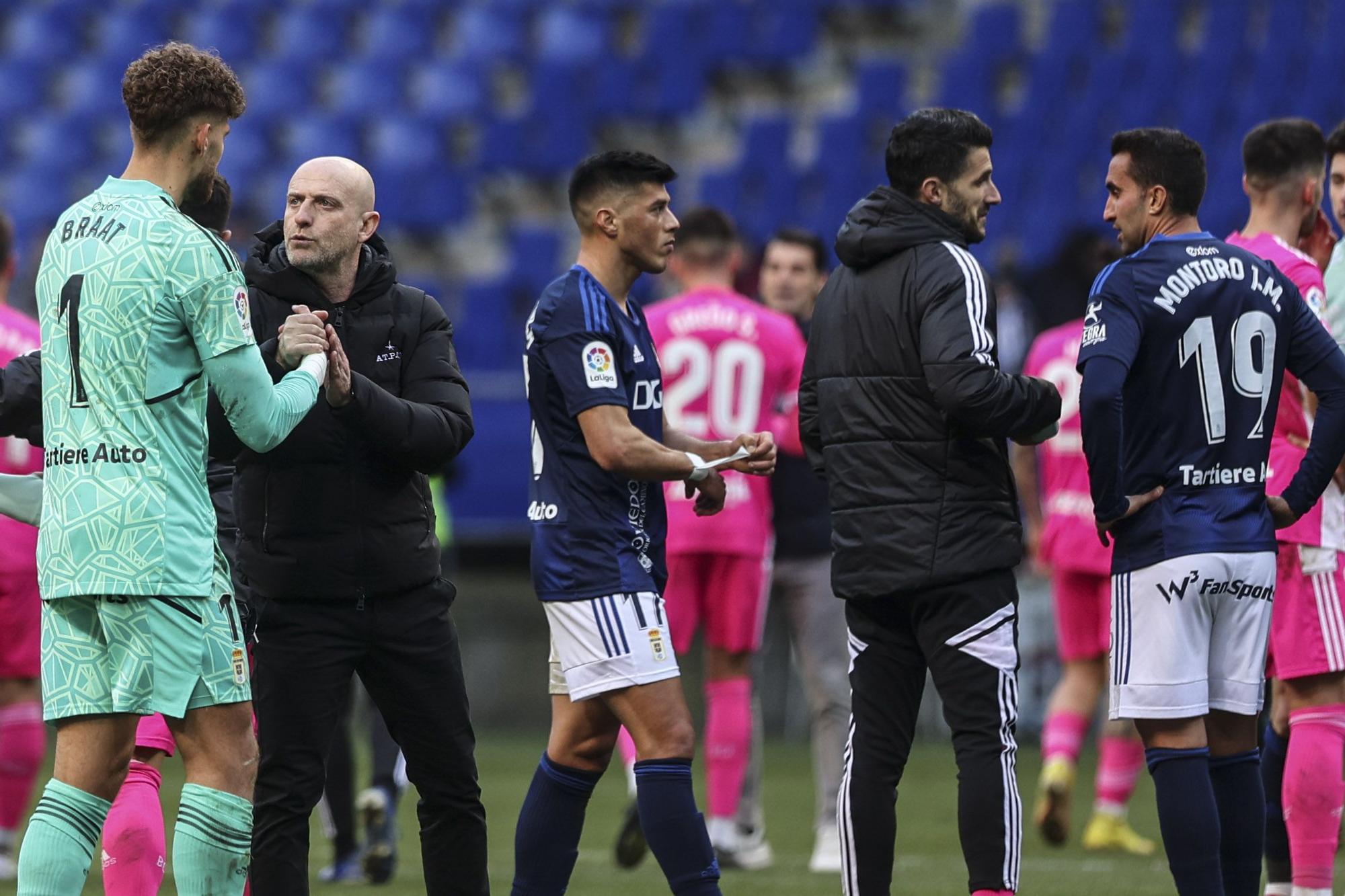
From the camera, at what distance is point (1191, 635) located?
480 centimetres

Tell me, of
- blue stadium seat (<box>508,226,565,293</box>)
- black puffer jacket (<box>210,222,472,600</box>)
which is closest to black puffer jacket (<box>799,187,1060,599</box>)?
black puffer jacket (<box>210,222,472,600</box>)

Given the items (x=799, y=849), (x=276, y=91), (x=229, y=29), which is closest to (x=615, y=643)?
(x=799, y=849)

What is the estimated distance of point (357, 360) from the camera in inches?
189

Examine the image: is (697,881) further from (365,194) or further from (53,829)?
(365,194)

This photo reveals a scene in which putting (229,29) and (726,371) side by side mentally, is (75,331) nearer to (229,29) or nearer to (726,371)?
(726,371)

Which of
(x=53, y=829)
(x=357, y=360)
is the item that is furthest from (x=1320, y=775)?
(x=53, y=829)

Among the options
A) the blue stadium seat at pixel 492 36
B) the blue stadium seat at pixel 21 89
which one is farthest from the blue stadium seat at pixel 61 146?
the blue stadium seat at pixel 492 36

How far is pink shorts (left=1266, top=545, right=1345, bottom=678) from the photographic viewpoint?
17.6 feet

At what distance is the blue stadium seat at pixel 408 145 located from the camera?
16.2 metres

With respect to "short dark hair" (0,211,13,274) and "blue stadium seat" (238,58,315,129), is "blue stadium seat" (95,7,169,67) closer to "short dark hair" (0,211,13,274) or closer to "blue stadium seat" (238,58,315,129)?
"blue stadium seat" (238,58,315,129)

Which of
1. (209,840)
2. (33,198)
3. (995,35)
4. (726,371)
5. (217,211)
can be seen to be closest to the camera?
(209,840)

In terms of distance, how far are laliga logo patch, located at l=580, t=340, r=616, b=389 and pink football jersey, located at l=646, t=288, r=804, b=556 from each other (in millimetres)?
2700

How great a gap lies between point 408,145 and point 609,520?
11.8m

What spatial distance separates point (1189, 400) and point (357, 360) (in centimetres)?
215
